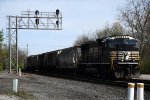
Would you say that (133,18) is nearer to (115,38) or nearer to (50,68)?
(50,68)

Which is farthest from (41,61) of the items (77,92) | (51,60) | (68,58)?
(77,92)

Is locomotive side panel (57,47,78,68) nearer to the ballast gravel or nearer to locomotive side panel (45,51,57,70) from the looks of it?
locomotive side panel (45,51,57,70)

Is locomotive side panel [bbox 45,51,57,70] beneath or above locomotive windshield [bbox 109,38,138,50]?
beneath

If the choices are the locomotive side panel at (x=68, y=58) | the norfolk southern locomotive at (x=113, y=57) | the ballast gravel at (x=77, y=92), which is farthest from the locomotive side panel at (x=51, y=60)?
the ballast gravel at (x=77, y=92)

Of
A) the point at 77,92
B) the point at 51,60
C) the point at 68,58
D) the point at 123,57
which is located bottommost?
the point at 77,92

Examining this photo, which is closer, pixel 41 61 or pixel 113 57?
pixel 113 57

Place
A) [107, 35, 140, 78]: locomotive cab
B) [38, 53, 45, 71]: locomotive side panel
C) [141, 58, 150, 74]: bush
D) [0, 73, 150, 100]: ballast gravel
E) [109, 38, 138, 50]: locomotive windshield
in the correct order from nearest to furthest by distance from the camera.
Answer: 1. [0, 73, 150, 100]: ballast gravel
2. [107, 35, 140, 78]: locomotive cab
3. [109, 38, 138, 50]: locomotive windshield
4. [141, 58, 150, 74]: bush
5. [38, 53, 45, 71]: locomotive side panel

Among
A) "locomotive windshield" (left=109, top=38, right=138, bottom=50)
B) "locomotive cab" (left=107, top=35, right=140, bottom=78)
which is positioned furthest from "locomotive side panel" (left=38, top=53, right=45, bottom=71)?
"locomotive cab" (left=107, top=35, right=140, bottom=78)

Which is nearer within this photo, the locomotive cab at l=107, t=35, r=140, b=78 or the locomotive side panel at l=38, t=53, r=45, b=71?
the locomotive cab at l=107, t=35, r=140, b=78

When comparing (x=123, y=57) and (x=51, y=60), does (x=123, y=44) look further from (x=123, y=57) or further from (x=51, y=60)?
(x=51, y=60)

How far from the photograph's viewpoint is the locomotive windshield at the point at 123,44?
3180 centimetres

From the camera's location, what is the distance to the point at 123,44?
3194cm

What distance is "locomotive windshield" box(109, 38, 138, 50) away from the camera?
104ft

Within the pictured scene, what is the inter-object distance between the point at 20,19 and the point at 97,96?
37174mm
